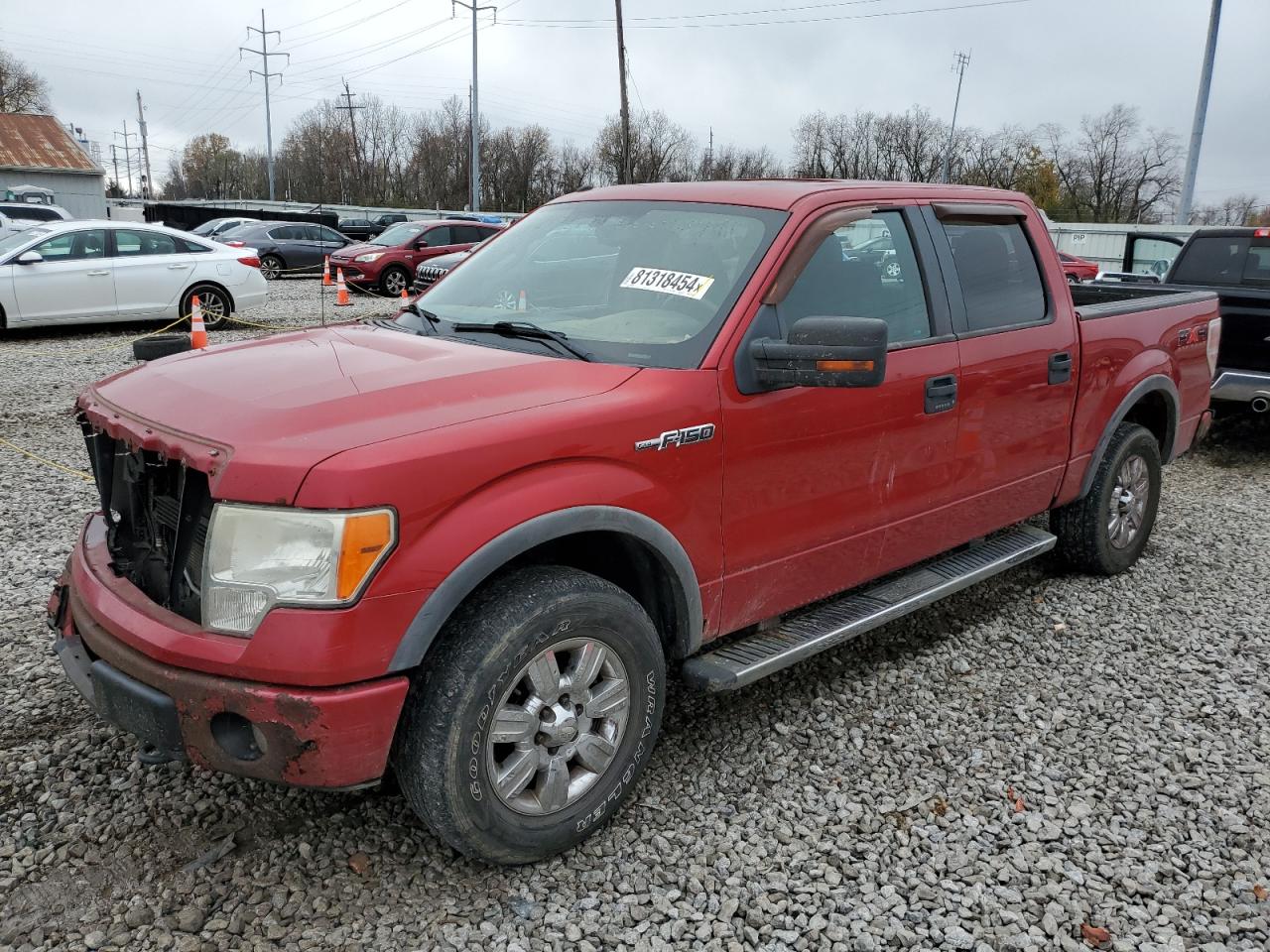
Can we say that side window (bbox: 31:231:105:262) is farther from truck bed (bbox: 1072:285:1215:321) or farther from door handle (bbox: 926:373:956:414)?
door handle (bbox: 926:373:956:414)

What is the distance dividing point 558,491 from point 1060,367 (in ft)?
9.05

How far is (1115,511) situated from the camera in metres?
5.16

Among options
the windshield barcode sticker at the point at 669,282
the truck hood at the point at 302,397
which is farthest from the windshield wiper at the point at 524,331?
the windshield barcode sticker at the point at 669,282

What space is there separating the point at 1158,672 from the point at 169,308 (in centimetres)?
1333

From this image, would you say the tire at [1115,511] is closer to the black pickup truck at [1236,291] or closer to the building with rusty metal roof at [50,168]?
the black pickup truck at [1236,291]

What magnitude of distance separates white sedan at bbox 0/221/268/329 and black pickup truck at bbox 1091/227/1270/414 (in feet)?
38.2

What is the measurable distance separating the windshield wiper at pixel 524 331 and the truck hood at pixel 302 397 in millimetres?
119

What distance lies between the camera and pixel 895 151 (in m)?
75.5

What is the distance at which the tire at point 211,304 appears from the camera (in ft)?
45.7

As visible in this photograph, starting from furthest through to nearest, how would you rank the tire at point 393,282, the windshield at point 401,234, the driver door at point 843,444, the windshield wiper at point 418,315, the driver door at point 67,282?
the windshield at point 401,234 → the tire at point 393,282 → the driver door at point 67,282 → the windshield wiper at point 418,315 → the driver door at point 843,444

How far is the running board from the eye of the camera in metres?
3.17

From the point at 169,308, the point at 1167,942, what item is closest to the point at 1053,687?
the point at 1167,942

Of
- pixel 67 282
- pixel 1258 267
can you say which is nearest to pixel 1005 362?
pixel 1258 267

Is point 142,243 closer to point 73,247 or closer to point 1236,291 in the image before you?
point 73,247
